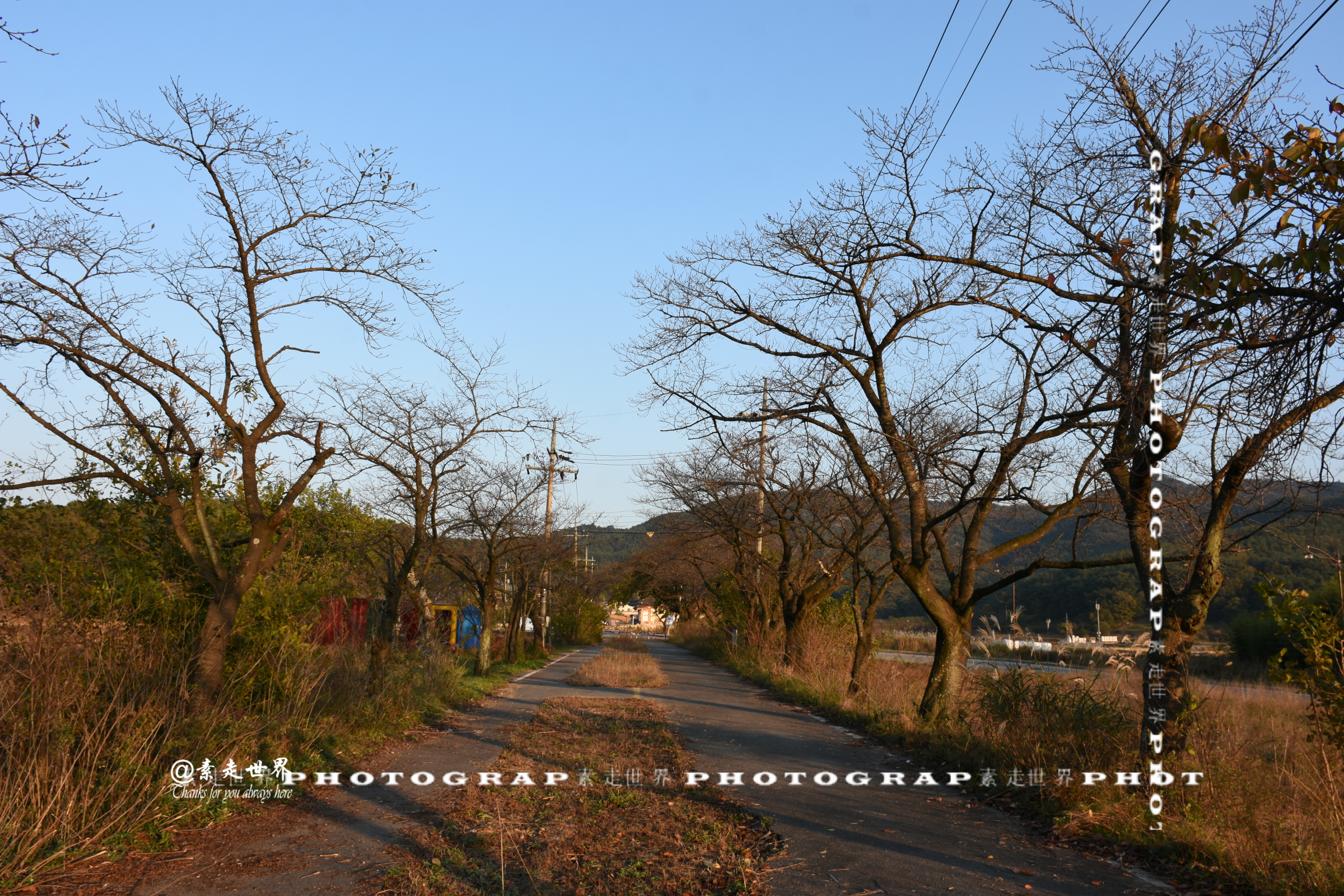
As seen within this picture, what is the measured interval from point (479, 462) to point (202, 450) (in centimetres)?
956

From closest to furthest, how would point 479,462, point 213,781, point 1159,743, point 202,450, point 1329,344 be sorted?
point 1329,344 → point 1159,743 → point 213,781 → point 202,450 → point 479,462

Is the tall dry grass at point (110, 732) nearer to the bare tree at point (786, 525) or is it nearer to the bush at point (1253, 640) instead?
the bare tree at point (786, 525)

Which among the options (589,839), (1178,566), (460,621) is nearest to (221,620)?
(589,839)

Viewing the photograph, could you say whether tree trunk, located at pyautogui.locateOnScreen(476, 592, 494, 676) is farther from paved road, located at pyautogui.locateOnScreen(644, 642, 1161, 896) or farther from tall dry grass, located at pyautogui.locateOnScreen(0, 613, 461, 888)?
tall dry grass, located at pyautogui.locateOnScreen(0, 613, 461, 888)

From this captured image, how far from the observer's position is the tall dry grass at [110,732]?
5.11 meters

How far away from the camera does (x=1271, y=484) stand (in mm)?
6492

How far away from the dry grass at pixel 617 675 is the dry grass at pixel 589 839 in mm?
11186

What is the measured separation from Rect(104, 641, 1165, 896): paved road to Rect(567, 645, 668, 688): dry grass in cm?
1017

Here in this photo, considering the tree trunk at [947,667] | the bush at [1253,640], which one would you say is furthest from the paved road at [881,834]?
the bush at [1253,640]

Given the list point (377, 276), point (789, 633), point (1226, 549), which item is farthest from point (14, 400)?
point (789, 633)

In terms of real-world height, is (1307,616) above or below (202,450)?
below

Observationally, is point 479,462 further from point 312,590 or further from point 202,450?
point 202,450

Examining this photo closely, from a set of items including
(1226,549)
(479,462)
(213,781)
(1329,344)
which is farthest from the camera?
(479,462)

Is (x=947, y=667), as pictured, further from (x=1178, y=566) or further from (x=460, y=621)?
(x=460, y=621)
